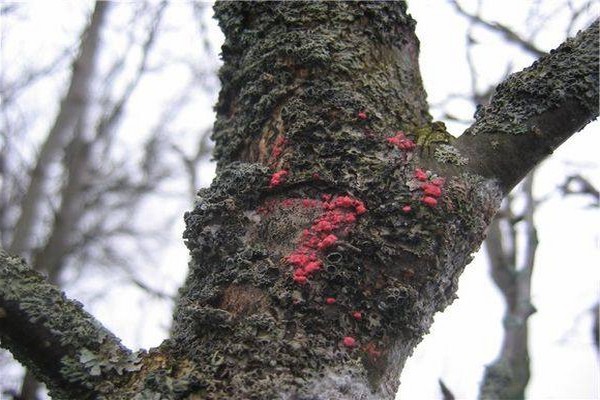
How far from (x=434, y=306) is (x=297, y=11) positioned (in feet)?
2.26

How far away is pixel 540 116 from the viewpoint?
1.13 meters

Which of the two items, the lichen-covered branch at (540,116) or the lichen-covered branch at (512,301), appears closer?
the lichen-covered branch at (540,116)

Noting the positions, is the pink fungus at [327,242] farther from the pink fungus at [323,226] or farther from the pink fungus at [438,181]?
the pink fungus at [438,181]

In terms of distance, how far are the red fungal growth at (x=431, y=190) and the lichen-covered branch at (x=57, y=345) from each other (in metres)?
0.54

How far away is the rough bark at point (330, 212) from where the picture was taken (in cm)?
96

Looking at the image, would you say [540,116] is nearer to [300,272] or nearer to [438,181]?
[438,181]

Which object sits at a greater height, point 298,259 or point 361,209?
point 361,209

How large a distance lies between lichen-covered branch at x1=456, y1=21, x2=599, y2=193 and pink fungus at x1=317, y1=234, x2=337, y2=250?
0.28 metres

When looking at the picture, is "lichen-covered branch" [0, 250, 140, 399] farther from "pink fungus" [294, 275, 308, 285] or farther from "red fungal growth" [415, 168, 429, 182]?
"red fungal growth" [415, 168, 429, 182]

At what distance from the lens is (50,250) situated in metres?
3.16

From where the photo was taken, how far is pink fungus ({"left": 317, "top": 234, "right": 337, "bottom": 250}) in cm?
104

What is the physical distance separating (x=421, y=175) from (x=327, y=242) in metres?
0.21

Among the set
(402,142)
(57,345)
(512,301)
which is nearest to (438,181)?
(402,142)

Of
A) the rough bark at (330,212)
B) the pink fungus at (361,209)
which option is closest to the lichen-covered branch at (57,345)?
the rough bark at (330,212)
